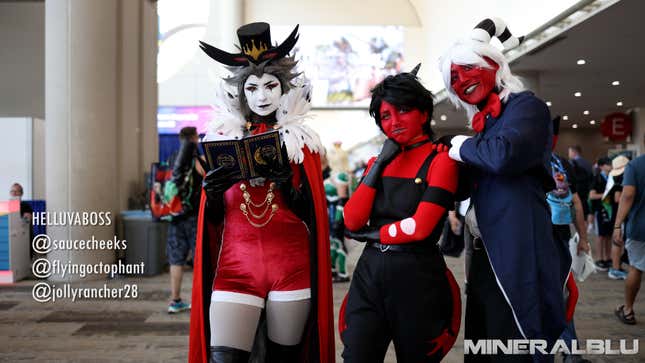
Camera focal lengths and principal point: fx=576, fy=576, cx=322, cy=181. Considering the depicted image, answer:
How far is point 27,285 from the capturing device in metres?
6.31

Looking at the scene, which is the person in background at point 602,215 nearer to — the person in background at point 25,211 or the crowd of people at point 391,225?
the crowd of people at point 391,225

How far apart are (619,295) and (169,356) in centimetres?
443

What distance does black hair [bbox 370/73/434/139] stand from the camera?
2.04 metres

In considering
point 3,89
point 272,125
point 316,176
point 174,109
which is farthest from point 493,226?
point 174,109

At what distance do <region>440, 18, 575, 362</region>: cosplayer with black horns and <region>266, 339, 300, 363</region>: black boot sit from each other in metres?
0.70

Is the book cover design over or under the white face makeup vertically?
under

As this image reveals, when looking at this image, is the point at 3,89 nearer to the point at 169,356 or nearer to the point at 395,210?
the point at 169,356

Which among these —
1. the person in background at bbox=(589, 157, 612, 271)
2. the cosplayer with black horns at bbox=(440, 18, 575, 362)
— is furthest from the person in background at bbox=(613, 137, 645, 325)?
the cosplayer with black horns at bbox=(440, 18, 575, 362)

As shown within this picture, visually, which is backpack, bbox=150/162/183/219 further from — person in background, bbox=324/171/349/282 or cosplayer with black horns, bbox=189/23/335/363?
cosplayer with black horns, bbox=189/23/335/363

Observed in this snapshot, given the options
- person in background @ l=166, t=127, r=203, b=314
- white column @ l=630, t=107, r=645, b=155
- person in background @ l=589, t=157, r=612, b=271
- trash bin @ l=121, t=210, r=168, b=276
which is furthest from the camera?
white column @ l=630, t=107, r=645, b=155

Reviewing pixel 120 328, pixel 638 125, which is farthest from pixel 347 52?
pixel 120 328

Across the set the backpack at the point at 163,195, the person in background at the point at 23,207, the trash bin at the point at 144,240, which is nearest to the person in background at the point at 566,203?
the backpack at the point at 163,195

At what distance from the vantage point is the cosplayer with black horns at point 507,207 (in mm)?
1836

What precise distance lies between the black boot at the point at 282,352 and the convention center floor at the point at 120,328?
4.93 ft
